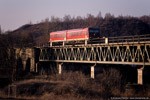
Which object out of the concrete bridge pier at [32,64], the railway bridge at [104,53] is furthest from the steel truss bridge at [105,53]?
the concrete bridge pier at [32,64]

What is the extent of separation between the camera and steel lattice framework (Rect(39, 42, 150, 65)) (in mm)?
26930

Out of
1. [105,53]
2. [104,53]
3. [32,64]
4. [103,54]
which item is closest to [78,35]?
[103,54]

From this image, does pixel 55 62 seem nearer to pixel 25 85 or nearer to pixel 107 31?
pixel 25 85

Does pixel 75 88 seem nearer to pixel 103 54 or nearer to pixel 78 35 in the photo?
pixel 103 54

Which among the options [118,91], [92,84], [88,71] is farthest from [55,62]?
[118,91]

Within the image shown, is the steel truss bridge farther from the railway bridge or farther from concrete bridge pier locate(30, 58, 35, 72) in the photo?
concrete bridge pier locate(30, 58, 35, 72)

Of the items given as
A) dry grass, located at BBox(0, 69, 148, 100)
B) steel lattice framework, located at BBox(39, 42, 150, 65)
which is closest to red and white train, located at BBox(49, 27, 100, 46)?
steel lattice framework, located at BBox(39, 42, 150, 65)

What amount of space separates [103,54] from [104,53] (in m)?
3.72

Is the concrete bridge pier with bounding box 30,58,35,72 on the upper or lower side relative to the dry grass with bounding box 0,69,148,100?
upper

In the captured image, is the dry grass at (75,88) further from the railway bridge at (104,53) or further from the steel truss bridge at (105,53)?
the steel truss bridge at (105,53)

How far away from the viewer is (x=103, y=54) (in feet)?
113

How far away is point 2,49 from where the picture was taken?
36375mm

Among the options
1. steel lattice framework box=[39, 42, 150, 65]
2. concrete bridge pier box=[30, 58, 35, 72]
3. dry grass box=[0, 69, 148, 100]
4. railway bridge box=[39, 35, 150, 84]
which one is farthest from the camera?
concrete bridge pier box=[30, 58, 35, 72]

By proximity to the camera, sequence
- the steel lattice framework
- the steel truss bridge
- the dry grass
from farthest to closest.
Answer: the steel lattice framework → the steel truss bridge → the dry grass
